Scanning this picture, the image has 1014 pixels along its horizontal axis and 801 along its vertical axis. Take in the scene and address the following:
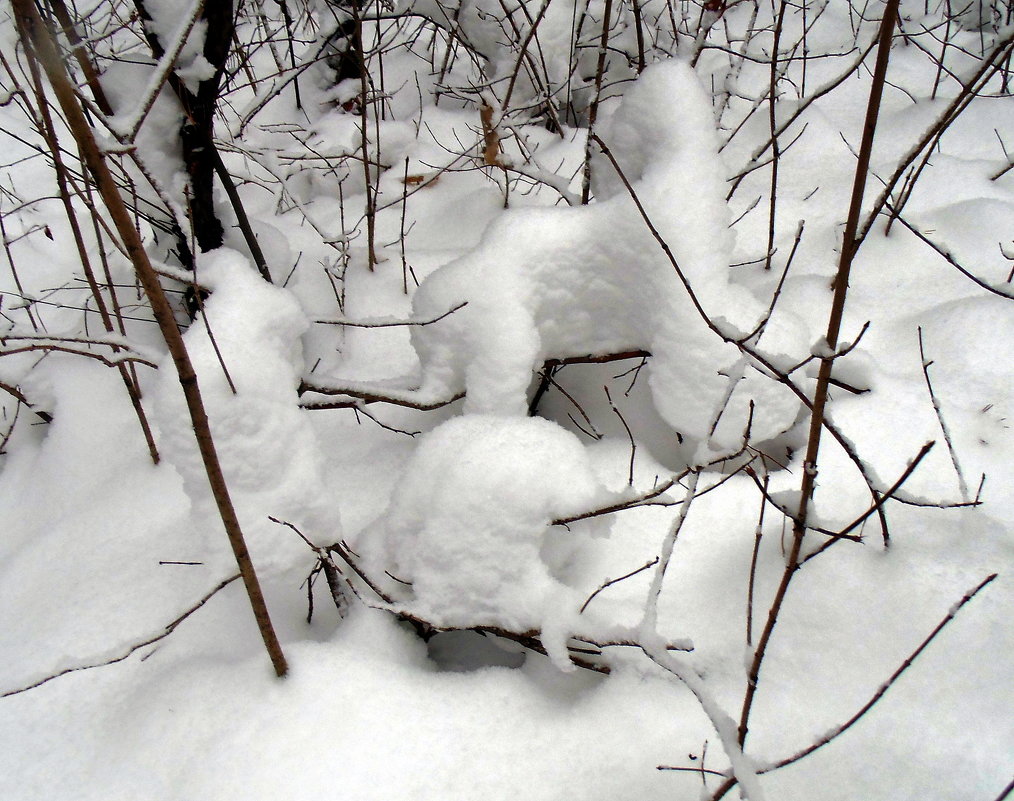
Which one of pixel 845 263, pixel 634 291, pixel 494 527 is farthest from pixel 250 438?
pixel 845 263

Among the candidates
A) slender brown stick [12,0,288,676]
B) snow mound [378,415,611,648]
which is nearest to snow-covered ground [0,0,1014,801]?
snow mound [378,415,611,648]

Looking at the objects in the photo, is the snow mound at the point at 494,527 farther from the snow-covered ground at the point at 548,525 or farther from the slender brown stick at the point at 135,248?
the slender brown stick at the point at 135,248

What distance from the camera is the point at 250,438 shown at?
1.22m

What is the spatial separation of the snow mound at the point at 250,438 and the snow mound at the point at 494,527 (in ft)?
0.74

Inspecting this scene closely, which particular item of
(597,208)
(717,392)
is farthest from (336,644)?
(597,208)

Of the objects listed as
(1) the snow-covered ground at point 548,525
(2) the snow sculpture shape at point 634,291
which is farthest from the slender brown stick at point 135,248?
(2) the snow sculpture shape at point 634,291

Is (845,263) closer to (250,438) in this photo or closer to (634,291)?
(634,291)

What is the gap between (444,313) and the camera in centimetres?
143

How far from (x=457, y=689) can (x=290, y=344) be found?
830mm

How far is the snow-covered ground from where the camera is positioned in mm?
1031

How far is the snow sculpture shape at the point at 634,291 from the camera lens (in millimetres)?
1378

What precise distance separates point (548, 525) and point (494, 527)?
Answer: 10 cm

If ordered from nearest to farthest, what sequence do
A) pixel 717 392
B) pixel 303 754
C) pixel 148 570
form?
pixel 303 754 → pixel 717 392 → pixel 148 570

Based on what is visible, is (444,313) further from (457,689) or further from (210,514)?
(457,689)
